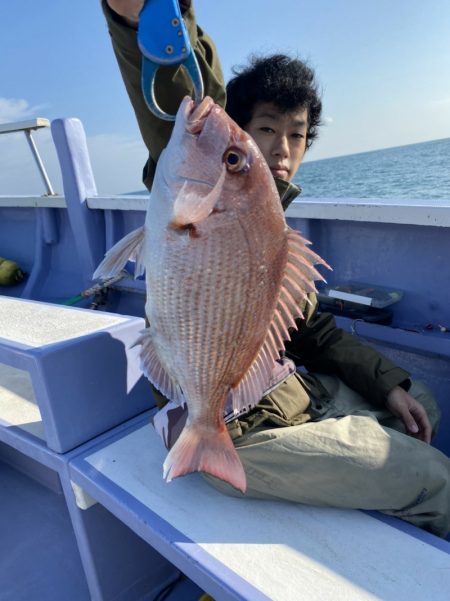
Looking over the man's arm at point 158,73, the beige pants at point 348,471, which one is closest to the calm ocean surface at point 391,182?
the man's arm at point 158,73

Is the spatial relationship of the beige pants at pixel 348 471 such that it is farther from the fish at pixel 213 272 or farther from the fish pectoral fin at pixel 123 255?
the fish pectoral fin at pixel 123 255

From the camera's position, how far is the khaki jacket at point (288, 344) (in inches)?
50.4

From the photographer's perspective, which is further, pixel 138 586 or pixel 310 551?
pixel 138 586

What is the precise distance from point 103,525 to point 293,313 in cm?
113

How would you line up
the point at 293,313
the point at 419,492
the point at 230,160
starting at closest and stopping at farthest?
the point at 230,160 → the point at 293,313 → the point at 419,492

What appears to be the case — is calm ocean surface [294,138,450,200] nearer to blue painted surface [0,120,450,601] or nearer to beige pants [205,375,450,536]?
blue painted surface [0,120,450,601]

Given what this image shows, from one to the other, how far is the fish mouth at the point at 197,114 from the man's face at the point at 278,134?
2.49 feet

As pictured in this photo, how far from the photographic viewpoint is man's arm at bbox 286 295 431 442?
5.95ft

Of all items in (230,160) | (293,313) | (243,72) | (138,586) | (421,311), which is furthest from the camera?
(421,311)

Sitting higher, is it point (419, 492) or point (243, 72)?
point (243, 72)

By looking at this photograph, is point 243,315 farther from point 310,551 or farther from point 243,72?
point 243,72

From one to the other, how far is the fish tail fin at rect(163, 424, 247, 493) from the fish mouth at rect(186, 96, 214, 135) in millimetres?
772

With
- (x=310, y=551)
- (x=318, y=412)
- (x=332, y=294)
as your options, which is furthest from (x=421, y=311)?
(x=310, y=551)

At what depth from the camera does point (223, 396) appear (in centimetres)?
124
